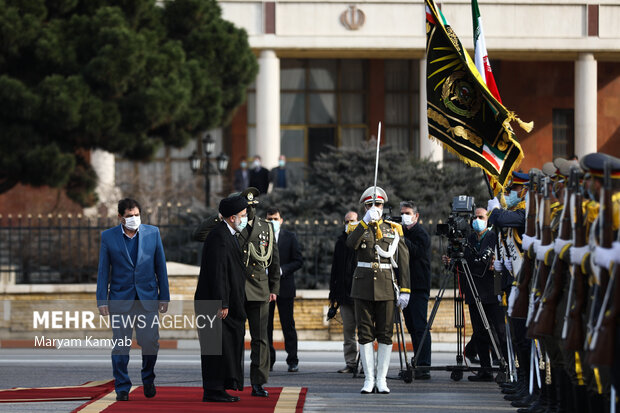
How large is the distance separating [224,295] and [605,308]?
14.8 ft

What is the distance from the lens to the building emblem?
3628 cm

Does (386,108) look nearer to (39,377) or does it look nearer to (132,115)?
(132,115)

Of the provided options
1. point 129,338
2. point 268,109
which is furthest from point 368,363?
point 268,109

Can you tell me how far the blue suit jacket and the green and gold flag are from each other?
12.1 ft

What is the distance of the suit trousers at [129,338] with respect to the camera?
11602 mm

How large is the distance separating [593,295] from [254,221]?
15.8 feet

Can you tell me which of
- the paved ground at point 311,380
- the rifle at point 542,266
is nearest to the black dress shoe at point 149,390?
the paved ground at point 311,380

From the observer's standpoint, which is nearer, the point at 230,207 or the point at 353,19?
the point at 230,207

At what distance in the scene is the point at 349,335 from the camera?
49.9ft

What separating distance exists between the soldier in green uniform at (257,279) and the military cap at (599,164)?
4.47 meters

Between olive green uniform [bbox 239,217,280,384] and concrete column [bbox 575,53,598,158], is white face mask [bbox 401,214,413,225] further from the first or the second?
concrete column [bbox 575,53,598,158]


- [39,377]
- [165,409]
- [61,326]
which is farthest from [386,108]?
[165,409]

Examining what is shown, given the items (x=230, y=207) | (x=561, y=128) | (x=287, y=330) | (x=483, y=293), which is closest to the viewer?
(x=230, y=207)

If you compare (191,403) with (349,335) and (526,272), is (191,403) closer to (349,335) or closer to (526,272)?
(526,272)
